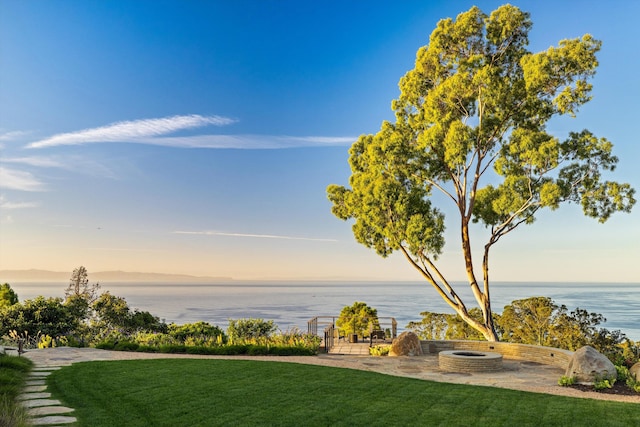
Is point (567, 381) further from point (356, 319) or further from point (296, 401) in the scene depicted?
point (356, 319)

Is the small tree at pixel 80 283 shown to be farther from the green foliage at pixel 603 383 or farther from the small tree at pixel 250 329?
the green foliage at pixel 603 383

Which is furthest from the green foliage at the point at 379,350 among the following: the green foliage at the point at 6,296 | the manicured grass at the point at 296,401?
the green foliage at the point at 6,296

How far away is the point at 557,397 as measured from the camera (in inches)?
326

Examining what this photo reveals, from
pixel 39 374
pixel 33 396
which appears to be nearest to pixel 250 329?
pixel 39 374

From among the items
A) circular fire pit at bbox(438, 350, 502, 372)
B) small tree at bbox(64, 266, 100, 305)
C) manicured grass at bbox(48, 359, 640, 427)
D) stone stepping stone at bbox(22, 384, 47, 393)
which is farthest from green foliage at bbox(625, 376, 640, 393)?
small tree at bbox(64, 266, 100, 305)

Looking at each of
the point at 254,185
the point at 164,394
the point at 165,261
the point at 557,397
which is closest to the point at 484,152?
the point at 557,397

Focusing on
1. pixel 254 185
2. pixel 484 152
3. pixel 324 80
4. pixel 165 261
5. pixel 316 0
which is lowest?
pixel 165 261

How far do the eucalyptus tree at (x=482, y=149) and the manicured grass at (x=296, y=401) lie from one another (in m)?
7.46

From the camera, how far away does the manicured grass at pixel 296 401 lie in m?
6.37

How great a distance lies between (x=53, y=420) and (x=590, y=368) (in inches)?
411

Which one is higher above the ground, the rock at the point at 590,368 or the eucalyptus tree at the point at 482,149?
the eucalyptus tree at the point at 482,149

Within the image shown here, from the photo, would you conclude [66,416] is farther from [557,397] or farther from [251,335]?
[251,335]

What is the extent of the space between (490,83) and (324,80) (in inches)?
432

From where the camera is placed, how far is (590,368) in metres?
9.70
